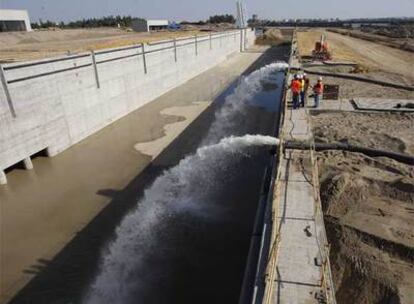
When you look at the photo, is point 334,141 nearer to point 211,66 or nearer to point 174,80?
point 174,80

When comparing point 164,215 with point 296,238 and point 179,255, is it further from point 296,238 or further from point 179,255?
point 296,238

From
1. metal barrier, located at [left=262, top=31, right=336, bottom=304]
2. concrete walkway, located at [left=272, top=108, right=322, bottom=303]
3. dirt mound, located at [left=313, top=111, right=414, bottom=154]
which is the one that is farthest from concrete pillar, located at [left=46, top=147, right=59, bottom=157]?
dirt mound, located at [left=313, top=111, right=414, bottom=154]

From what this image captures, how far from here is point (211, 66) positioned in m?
46.7

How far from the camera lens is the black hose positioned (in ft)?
39.0

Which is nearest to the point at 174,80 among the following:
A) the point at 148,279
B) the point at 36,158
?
the point at 36,158

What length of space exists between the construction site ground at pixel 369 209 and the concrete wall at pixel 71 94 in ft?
40.5

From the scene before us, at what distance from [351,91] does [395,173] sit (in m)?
12.9

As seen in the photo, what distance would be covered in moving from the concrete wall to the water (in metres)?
6.14

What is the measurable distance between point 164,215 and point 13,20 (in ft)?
233

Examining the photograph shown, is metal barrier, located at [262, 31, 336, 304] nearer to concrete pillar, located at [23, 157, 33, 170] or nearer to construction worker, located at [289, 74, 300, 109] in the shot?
construction worker, located at [289, 74, 300, 109]

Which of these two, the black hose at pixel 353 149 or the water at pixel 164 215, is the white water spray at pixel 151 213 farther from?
the black hose at pixel 353 149

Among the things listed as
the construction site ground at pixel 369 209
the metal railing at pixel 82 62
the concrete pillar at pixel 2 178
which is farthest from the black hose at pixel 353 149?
the metal railing at pixel 82 62

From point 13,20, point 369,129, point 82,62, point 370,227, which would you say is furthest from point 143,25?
point 370,227

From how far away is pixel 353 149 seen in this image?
42.3 feet
